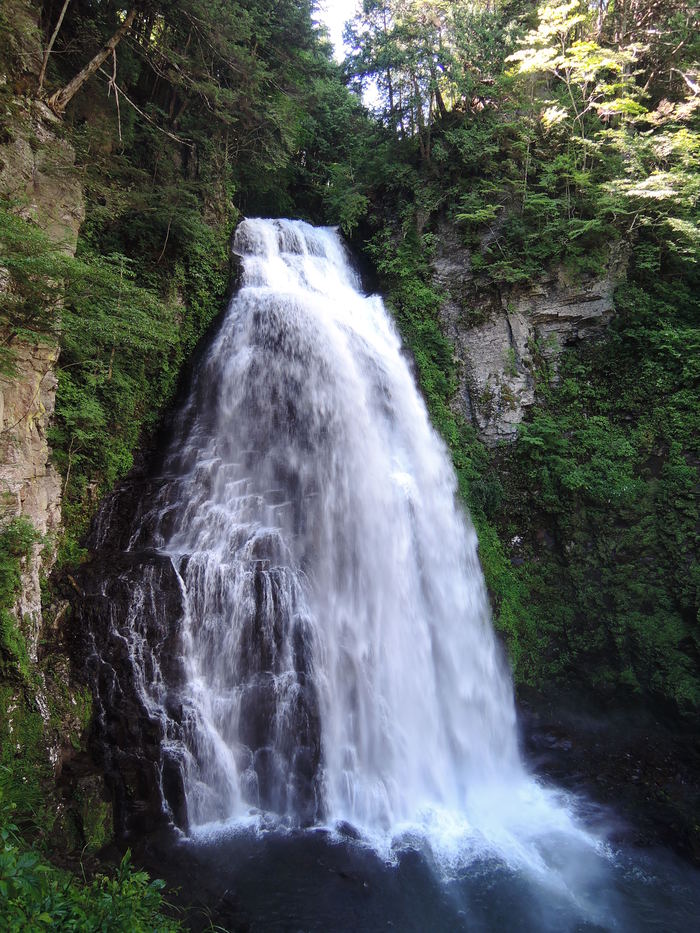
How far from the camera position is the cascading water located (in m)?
5.85

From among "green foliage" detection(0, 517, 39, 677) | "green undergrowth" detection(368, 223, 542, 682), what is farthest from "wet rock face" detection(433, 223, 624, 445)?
"green foliage" detection(0, 517, 39, 677)

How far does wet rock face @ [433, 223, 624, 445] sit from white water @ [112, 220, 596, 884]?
1717 millimetres

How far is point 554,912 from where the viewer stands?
5719 millimetres

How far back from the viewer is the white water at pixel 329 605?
259 inches

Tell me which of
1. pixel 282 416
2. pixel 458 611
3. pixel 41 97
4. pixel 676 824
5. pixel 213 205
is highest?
pixel 213 205

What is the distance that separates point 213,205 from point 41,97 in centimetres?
495

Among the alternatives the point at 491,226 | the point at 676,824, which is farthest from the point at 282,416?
the point at 676,824

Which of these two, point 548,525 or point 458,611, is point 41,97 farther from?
point 548,525

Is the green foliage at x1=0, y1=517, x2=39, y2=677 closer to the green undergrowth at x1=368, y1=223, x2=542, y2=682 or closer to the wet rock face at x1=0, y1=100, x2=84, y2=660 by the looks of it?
the wet rock face at x1=0, y1=100, x2=84, y2=660

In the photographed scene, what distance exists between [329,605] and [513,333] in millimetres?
7980

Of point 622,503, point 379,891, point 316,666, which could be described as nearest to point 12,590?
point 316,666

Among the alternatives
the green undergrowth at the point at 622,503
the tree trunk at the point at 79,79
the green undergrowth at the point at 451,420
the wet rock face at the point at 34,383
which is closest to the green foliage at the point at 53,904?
the wet rock face at the point at 34,383

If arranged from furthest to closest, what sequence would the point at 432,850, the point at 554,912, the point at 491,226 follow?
the point at 491,226 < the point at 432,850 < the point at 554,912

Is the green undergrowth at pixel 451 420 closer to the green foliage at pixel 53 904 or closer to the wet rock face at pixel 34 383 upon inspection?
the wet rock face at pixel 34 383
